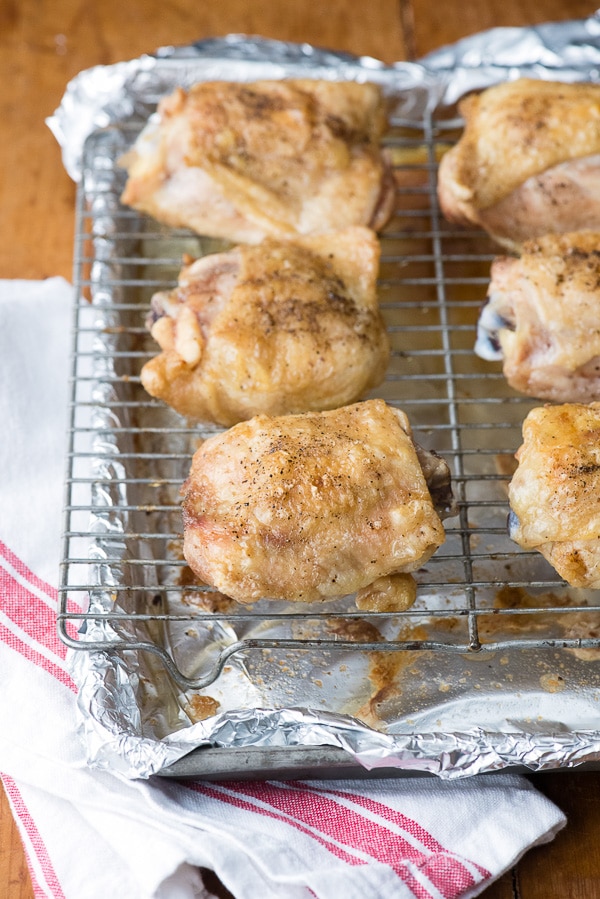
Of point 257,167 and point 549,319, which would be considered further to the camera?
point 257,167

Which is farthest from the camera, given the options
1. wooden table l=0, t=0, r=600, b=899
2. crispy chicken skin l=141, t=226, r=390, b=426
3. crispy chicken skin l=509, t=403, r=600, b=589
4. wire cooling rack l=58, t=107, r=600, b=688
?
wooden table l=0, t=0, r=600, b=899

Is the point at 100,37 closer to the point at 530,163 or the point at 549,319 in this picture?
the point at 530,163

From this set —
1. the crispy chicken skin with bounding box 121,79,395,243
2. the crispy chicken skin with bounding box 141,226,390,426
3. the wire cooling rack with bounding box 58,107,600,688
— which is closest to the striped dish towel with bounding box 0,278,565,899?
the wire cooling rack with bounding box 58,107,600,688

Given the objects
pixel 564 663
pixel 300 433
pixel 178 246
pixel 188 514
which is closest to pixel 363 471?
pixel 300 433

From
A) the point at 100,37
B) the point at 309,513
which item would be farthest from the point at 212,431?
the point at 100,37

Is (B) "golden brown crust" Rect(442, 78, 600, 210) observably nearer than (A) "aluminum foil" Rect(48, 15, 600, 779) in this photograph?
No

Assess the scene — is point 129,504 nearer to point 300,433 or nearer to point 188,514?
point 188,514

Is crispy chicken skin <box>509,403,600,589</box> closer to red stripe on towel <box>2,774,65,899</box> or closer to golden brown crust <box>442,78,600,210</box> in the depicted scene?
golden brown crust <box>442,78,600,210</box>
